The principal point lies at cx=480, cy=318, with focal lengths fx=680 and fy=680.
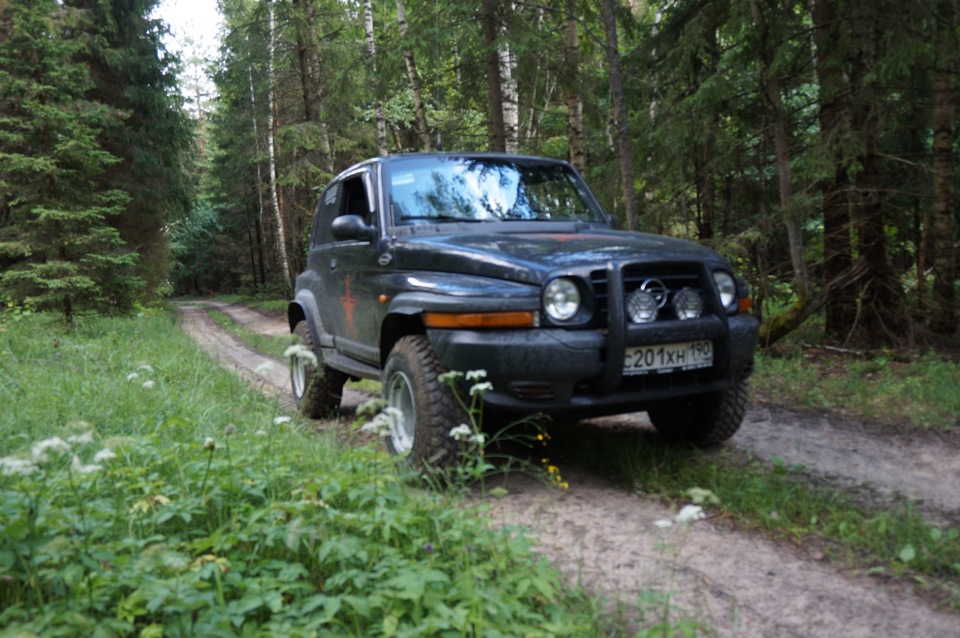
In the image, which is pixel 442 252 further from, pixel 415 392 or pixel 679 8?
pixel 679 8

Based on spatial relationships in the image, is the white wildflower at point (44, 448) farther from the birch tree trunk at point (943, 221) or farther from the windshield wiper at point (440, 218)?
the birch tree trunk at point (943, 221)

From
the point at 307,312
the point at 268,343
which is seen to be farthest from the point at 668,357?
the point at 268,343

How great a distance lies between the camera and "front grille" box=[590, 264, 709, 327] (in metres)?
3.58

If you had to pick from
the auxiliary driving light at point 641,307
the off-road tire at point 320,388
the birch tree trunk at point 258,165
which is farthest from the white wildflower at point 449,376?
the birch tree trunk at point 258,165

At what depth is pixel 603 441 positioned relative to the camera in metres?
4.73

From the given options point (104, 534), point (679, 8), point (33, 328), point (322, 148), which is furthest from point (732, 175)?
point (322, 148)

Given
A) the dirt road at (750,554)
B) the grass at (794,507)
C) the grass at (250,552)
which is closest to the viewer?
the grass at (250,552)

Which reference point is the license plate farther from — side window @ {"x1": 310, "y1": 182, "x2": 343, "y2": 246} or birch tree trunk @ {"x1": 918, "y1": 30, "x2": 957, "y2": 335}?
birch tree trunk @ {"x1": 918, "y1": 30, "x2": 957, "y2": 335}

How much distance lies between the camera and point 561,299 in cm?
356

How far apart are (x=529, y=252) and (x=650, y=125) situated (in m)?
6.46

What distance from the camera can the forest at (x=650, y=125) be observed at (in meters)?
7.67

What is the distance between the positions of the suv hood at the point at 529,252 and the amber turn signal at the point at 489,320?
0.20 metres

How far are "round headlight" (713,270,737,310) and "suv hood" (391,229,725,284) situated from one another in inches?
3.3

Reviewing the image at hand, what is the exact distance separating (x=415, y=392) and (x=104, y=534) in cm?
173
